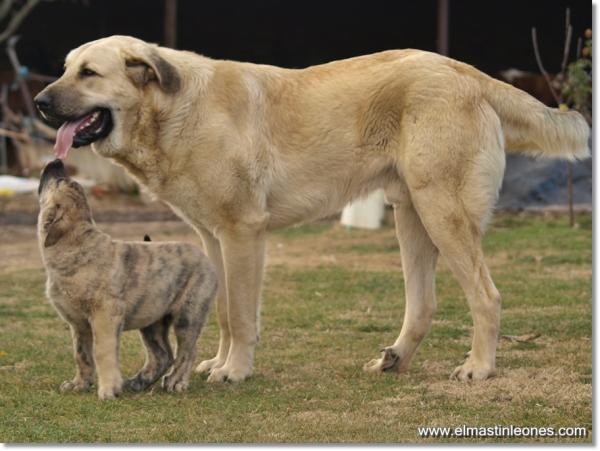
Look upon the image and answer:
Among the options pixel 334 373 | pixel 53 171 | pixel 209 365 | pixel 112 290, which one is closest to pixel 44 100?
pixel 53 171

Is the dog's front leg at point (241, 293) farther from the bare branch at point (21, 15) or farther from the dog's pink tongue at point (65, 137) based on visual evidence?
the bare branch at point (21, 15)

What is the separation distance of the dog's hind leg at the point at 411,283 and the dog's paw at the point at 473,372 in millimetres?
360

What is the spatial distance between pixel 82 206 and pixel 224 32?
1264cm

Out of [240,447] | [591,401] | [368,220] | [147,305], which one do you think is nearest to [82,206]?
[147,305]

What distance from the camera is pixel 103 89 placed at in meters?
4.82

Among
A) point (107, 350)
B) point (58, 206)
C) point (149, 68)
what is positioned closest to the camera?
point (107, 350)

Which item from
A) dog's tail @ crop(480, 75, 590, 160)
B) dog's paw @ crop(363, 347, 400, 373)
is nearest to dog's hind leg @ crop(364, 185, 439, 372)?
dog's paw @ crop(363, 347, 400, 373)

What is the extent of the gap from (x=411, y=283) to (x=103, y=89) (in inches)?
86.0

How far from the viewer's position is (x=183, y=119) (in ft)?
16.2

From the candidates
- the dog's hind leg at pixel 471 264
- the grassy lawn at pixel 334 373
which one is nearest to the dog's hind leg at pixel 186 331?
the grassy lawn at pixel 334 373

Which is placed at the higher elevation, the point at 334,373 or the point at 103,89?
the point at 103,89

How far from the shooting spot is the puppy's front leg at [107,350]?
4.46 m

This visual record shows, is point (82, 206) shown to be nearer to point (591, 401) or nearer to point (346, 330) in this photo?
point (346, 330)

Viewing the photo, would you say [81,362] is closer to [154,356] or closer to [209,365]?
[154,356]
